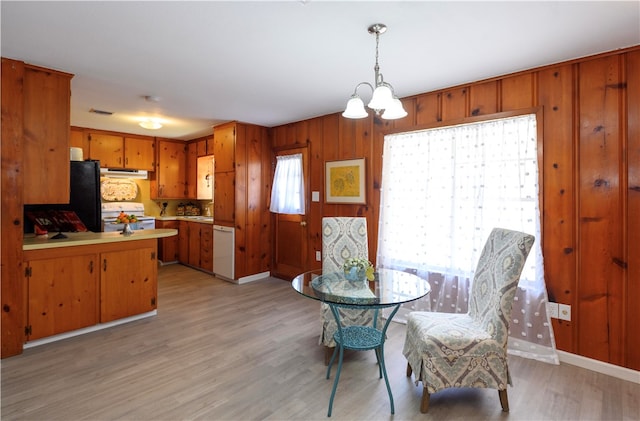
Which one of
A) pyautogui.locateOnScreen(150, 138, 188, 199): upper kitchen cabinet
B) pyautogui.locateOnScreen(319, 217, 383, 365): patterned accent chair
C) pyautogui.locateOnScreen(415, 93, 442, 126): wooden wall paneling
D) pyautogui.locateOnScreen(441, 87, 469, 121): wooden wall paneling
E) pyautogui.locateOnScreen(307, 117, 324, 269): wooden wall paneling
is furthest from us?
pyautogui.locateOnScreen(150, 138, 188, 199): upper kitchen cabinet

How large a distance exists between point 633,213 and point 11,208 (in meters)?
4.64

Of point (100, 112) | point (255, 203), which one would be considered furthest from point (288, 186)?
point (100, 112)

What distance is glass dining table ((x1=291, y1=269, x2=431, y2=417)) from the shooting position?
190cm

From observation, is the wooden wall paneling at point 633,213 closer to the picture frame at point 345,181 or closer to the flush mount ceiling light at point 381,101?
the flush mount ceiling light at point 381,101

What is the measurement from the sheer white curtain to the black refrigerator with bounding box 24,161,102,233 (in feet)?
10.9

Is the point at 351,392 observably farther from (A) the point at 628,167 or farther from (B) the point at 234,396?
(A) the point at 628,167

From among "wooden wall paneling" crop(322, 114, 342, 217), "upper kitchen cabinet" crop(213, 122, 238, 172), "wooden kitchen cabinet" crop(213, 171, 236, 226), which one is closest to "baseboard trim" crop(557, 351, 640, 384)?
"wooden wall paneling" crop(322, 114, 342, 217)

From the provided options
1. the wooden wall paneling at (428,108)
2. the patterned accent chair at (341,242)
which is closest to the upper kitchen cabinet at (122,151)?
the patterned accent chair at (341,242)

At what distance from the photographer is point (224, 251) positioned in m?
4.87

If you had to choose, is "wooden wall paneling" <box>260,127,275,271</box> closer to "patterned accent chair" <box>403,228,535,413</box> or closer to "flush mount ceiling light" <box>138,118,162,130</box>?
"flush mount ceiling light" <box>138,118,162,130</box>

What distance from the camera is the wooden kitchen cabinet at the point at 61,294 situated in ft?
8.80

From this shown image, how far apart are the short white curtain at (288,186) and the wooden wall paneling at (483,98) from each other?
7.73 ft

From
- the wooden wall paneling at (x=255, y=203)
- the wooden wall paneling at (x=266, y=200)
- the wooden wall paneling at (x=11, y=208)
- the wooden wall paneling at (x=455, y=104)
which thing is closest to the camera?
the wooden wall paneling at (x=11, y=208)

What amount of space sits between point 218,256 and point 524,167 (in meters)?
4.17
